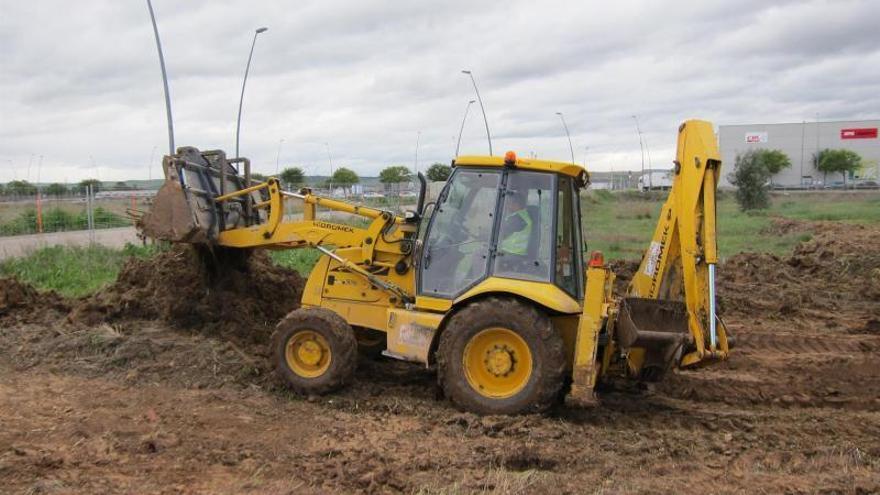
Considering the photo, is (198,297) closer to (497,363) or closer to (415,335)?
(415,335)

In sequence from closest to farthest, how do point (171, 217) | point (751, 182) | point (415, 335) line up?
point (415, 335) < point (171, 217) < point (751, 182)

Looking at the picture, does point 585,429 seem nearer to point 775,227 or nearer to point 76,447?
point 76,447

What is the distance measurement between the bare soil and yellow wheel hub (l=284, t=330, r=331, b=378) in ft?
0.89

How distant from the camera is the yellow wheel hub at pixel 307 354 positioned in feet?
23.3

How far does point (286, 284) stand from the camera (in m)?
9.80

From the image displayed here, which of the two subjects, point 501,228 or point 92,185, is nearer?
point 501,228

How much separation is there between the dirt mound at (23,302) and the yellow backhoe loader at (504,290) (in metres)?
2.53

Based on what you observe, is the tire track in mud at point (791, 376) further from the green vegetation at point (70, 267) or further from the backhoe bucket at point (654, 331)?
the green vegetation at point (70, 267)

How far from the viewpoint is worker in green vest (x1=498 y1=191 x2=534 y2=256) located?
22.0 ft

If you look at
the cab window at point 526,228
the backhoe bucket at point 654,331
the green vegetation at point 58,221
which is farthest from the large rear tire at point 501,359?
the green vegetation at point 58,221

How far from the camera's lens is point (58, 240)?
1653 cm

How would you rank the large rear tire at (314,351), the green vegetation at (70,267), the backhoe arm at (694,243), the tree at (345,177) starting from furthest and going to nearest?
the tree at (345,177)
the green vegetation at (70,267)
the large rear tire at (314,351)
the backhoe arm at (694,243)

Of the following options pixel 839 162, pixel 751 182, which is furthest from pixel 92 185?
pixel 839 162

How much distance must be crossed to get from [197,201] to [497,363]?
3.50m
